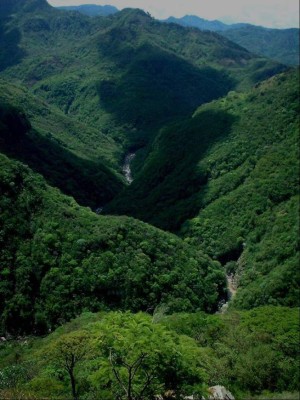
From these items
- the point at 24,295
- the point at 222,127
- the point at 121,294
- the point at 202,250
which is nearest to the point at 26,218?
the point at 24,295

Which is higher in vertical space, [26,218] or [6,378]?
[6,378]

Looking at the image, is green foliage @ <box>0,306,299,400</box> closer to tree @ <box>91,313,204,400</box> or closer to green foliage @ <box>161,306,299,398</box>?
tree @ <box>91,313,204,400</box>

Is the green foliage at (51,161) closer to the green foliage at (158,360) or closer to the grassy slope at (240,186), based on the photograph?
the grassy slope at (240,186)

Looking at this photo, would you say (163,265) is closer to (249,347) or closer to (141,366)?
(249,347)

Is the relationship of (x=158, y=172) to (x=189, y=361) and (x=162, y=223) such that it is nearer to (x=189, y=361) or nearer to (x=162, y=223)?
(x=162, y=223)

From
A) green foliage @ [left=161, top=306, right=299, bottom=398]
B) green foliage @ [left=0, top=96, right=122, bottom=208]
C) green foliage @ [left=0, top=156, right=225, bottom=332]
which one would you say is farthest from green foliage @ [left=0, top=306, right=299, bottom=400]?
green foliage @ [left=0, top=96, right=122, bottom=208]

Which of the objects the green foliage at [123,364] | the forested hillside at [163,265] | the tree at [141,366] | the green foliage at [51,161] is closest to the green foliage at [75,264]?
the forested hillside at [163,265]
